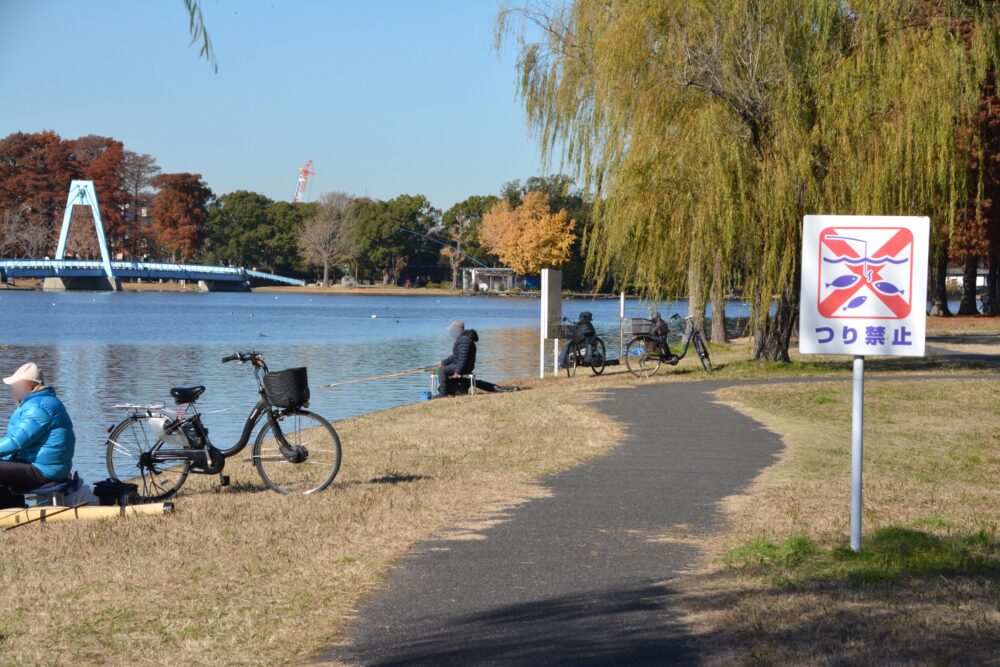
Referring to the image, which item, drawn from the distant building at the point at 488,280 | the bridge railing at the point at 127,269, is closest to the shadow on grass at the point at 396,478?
the bridge railing at the point at 127,269

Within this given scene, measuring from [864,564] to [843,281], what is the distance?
5.77ft

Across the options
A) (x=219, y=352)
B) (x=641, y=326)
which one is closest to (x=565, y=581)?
(x=641, y=326)

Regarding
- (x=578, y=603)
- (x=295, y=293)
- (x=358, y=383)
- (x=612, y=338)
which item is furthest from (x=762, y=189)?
(x=295, y=293)

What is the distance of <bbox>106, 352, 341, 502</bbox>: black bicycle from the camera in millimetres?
10398

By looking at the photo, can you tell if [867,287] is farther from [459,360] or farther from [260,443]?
[459,360]

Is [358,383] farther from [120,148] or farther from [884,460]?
[120,148]

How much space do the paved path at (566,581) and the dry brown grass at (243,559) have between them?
11.5 inches

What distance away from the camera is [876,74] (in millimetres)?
20453

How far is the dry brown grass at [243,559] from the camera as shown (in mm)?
5934

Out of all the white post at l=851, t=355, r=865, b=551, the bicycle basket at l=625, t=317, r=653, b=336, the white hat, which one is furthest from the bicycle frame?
the bicycle basket at l=625, t=317, r=653, b=336

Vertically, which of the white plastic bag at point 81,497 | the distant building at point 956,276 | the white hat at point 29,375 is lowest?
the white plastic bag at point 81,497

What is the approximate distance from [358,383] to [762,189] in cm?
1136

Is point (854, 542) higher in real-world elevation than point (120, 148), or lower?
lower

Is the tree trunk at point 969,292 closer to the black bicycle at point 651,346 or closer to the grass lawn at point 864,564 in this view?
the black bicycle at point 651,346
